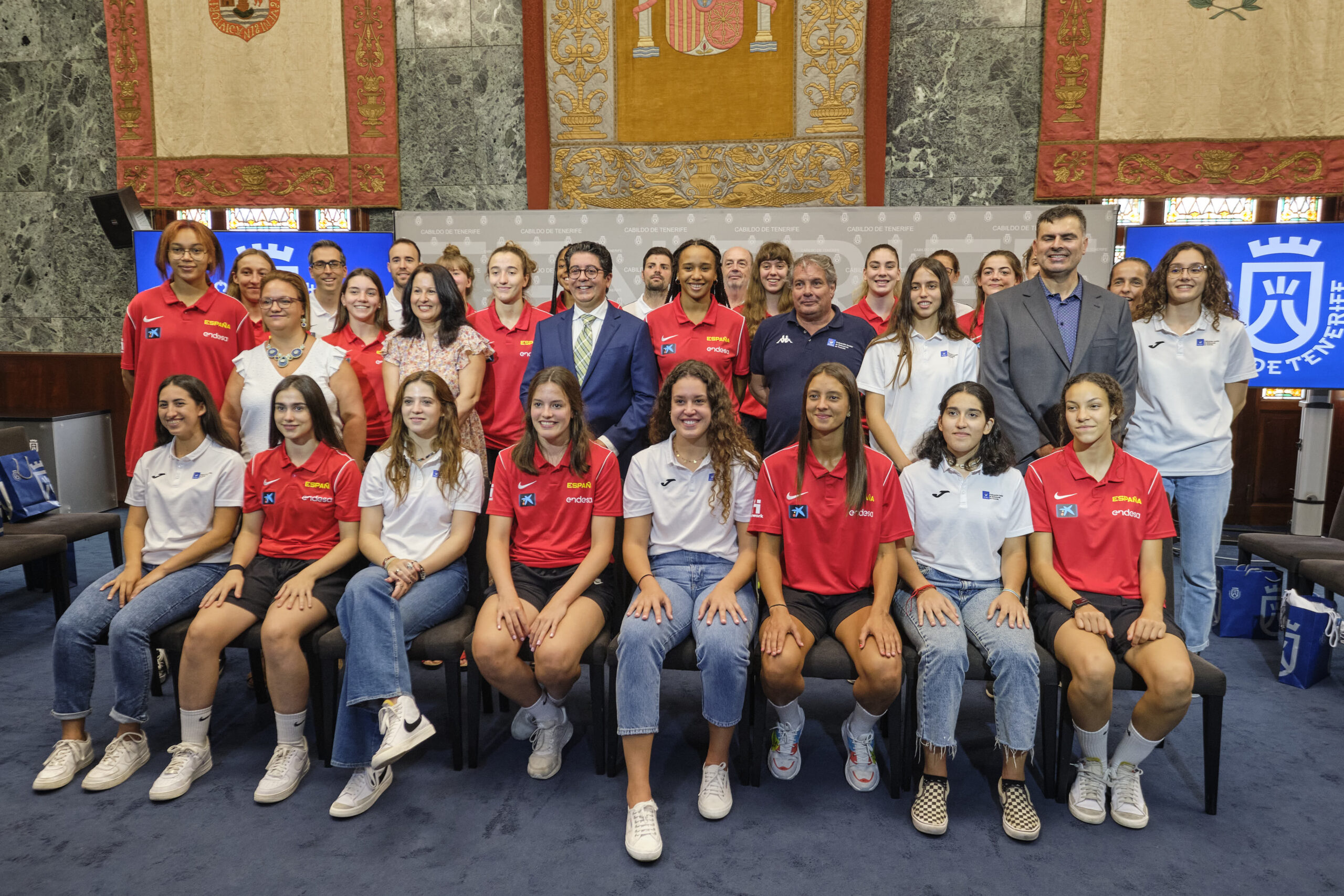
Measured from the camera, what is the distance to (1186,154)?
517 centimetres

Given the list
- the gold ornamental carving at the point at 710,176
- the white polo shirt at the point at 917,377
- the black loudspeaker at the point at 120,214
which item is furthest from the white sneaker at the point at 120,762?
the black loudspeaker at the point at 120,214

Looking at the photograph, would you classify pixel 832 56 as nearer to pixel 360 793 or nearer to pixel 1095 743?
pixel 1095 743

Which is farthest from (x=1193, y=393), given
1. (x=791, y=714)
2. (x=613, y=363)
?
(x=613, y=363)

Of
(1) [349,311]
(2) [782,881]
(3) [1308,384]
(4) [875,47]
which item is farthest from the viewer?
(4) [875,47]

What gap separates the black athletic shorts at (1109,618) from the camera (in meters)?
2.33

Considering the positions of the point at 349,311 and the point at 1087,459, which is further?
the point at 349,311

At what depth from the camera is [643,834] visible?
6.91ft

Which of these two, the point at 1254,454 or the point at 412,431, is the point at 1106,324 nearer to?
the point at 412,431

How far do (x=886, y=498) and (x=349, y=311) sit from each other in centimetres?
245

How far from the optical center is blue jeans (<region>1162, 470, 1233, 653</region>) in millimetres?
3016

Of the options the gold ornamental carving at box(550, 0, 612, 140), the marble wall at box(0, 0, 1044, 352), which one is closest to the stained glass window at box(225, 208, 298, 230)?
the marble wall at box(0, 0, 1044, 352)

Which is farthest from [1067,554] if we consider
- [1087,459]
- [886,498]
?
[886,498]

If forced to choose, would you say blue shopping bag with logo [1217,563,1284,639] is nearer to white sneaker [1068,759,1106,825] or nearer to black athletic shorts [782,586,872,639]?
white sneaker [1068,759,1106,825]

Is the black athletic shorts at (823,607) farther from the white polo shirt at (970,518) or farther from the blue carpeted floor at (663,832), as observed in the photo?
the blue carpeted floor at (663,832)
